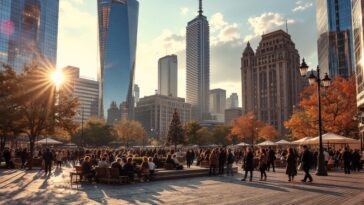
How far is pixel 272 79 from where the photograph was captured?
499 feet

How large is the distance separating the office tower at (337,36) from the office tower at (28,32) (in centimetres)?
9566

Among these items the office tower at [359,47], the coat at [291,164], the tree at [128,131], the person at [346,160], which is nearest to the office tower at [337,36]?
the office tower at [359,47]

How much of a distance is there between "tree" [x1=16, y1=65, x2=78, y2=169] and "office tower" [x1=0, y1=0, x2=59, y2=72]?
9712cm

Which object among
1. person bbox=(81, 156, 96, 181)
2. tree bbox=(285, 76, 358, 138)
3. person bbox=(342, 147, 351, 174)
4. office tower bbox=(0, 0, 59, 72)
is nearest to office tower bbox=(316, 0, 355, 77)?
tree bbox=(285, 76, 358, 138)

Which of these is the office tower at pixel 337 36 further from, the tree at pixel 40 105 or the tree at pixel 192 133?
the tree at pixel 40 105

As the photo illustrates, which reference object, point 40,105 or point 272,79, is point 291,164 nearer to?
point 40,105

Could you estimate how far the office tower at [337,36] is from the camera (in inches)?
3775

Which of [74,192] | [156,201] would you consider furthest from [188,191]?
[74,192]

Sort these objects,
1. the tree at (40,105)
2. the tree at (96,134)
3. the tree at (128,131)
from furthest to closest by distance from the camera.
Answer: the tree at (128,131), the tree at (96,134), the tree at (40,105)

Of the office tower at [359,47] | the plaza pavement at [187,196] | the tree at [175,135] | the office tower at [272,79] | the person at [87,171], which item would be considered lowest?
the plaza pavement at [187,196]

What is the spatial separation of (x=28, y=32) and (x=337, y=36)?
107 m

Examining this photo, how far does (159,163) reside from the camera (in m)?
27.6

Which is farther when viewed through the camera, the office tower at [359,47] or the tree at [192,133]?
the tree at [192,133]

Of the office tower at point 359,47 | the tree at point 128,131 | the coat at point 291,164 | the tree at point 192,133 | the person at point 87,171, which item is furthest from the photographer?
the tree at point 128,131
